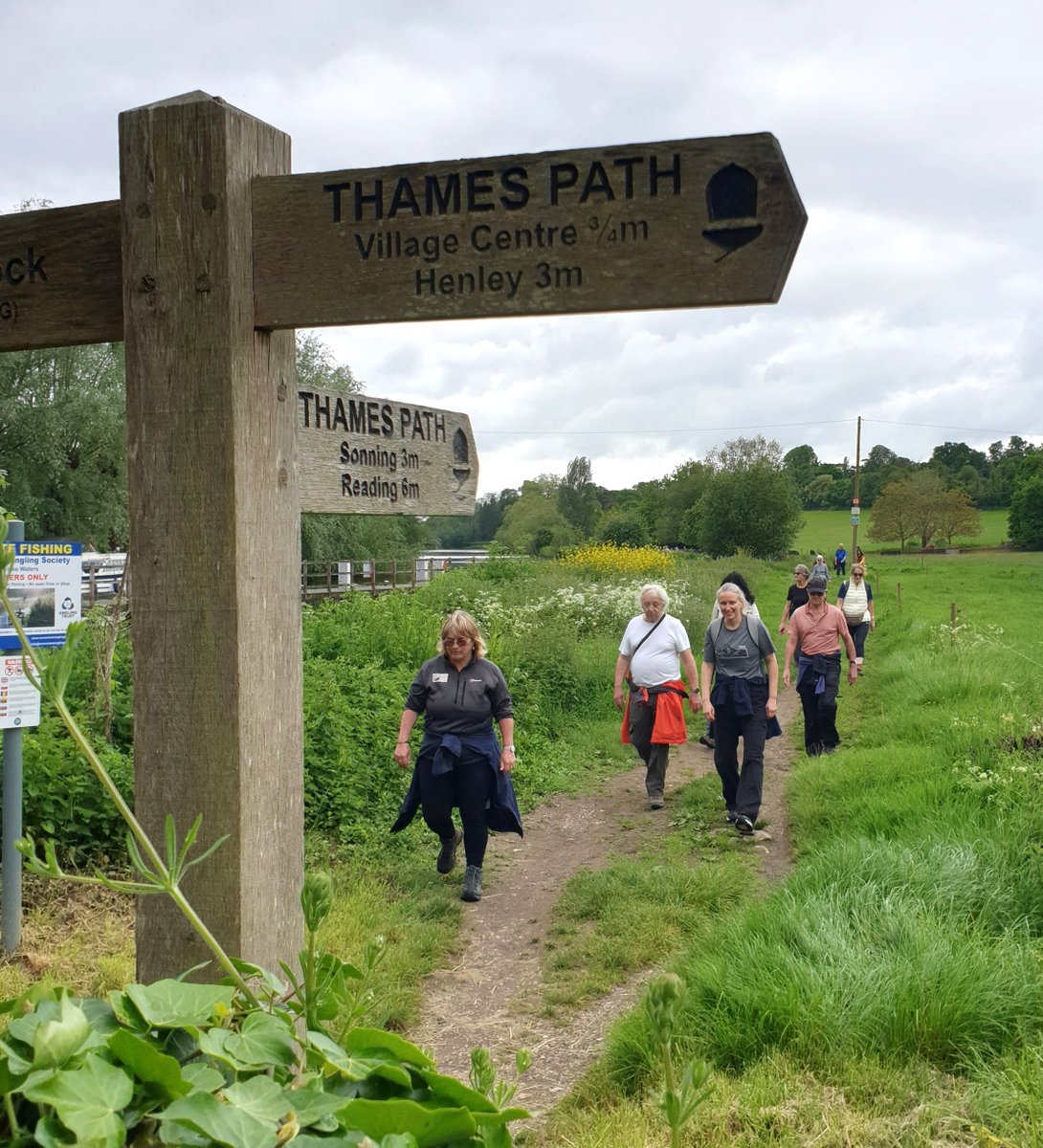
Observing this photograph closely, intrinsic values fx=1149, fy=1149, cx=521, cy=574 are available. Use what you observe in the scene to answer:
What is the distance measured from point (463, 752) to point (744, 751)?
92.3 inches

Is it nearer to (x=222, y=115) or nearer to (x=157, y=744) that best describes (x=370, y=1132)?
A: (x=157, y=744)

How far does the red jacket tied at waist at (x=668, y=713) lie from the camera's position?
8961 mm

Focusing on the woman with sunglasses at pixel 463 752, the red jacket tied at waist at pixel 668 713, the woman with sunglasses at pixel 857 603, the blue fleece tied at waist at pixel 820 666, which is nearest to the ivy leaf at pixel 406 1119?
the woman with sunglasses at pixel 463 752

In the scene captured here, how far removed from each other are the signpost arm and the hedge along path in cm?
200

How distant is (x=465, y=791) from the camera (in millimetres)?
7090

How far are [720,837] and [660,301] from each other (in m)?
6.08

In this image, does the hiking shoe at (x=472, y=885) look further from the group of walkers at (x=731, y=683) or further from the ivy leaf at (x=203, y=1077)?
the ivy leaf at (x=203, y=1077)

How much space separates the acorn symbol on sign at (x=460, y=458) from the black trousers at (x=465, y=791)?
12.4 feet

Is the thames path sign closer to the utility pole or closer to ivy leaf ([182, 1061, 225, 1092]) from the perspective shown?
ivy leaf ([182, 1061, 225, 1092])

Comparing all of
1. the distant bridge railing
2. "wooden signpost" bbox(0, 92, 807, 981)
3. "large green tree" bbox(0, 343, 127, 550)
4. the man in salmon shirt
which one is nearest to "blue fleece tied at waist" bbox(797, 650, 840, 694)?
the man in salmon shirt

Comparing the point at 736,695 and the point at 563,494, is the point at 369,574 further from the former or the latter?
the point at 563,494

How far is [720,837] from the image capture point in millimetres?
7824

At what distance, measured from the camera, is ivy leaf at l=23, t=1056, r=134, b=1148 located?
1.07 meters

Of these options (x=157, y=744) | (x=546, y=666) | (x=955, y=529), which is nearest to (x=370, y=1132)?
(x=157, y=744)
